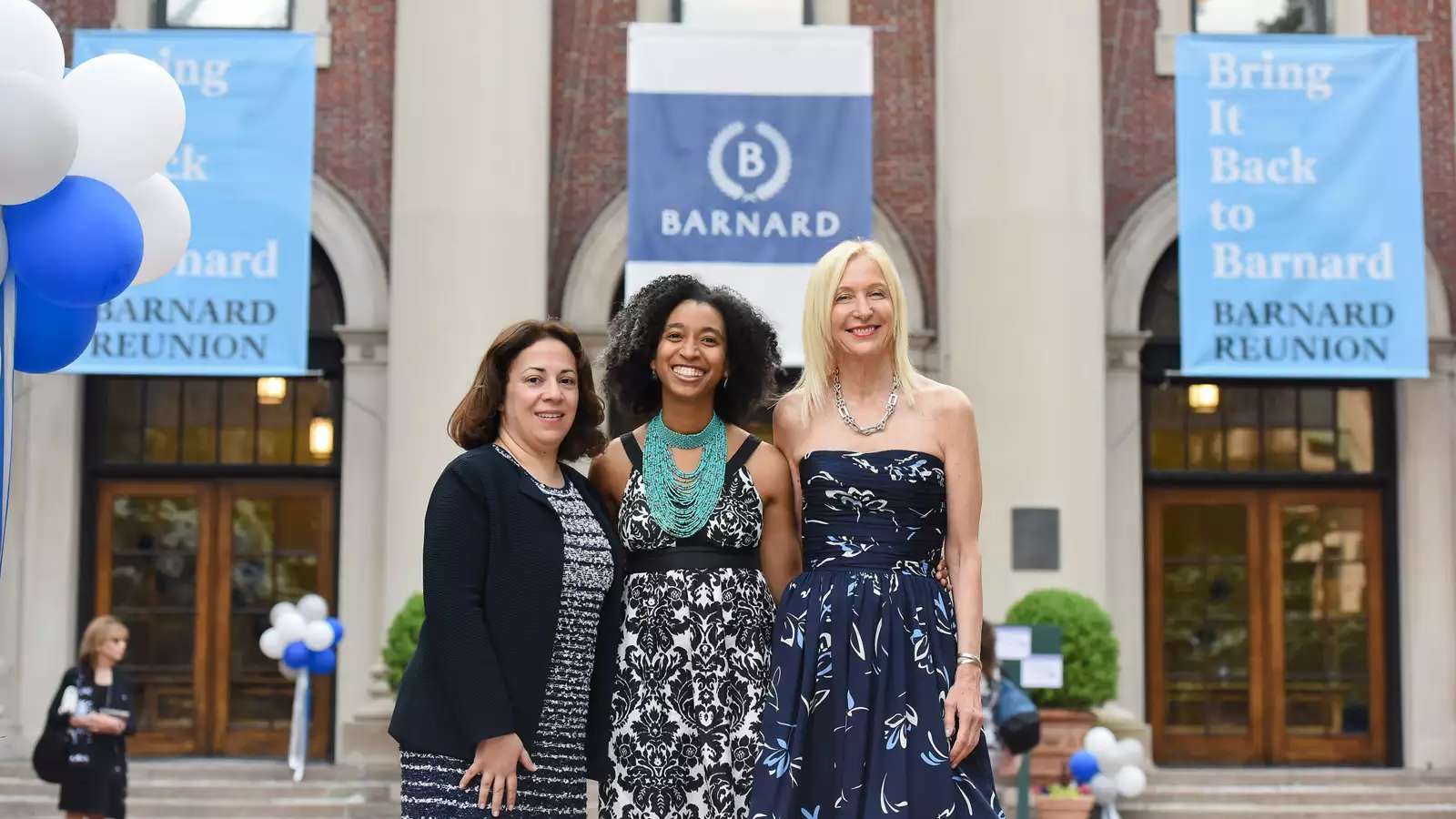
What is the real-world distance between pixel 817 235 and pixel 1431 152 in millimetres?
Answer: 5729

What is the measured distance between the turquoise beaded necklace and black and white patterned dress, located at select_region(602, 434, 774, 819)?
3cm

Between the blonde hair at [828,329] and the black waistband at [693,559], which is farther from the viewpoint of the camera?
the black waistband at [693,559]

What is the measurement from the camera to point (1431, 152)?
16.3m

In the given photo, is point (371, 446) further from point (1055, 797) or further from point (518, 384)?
point (518, 384)

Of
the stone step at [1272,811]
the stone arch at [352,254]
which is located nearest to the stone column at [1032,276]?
the stone step at [1272,811]

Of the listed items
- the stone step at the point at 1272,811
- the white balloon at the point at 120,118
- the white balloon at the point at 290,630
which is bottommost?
the stone step at the point at 1272,811

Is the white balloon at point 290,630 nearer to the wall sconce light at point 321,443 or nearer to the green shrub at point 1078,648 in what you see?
the wall sconce light at point 321,443

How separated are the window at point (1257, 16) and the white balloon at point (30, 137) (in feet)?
41.5

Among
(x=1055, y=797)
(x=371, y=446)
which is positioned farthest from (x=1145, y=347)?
(x=371, y=446)

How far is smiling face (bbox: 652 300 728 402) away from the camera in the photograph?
525 cm

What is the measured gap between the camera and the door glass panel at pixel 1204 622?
53.1 ft

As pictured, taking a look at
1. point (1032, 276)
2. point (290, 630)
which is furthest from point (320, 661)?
point (1032, 276)

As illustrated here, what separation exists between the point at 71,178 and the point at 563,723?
2733 millimetres

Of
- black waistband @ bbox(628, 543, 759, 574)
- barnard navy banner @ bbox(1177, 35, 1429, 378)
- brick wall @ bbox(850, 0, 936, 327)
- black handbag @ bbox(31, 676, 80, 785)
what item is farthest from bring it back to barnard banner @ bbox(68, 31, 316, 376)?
black waistband @ bbox(628, 543, 759, 574)
